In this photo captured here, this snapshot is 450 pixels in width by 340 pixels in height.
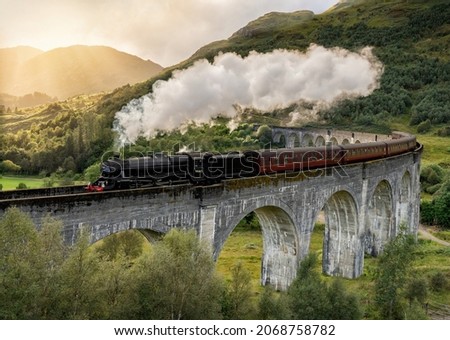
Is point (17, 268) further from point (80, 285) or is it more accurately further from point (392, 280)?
point (392, 280)

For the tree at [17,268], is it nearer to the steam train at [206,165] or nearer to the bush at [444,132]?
the steam train at [206,165]

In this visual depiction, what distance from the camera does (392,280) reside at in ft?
77.2

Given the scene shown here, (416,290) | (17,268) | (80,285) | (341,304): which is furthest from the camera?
(416,290)

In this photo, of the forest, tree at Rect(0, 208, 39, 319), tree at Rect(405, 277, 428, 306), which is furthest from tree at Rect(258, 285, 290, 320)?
tree at Rect(405, 277, 428, 306)

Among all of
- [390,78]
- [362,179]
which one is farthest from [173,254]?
[390,78]

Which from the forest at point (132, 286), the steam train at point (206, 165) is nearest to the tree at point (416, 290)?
the forest at point (132, 286)

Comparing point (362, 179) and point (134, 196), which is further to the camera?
point (362, 179)

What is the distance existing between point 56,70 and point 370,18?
104454 mm

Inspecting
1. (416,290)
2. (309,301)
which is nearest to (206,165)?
(309,301)

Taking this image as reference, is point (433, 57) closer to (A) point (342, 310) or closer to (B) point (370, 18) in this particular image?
(B) point (370, 18)

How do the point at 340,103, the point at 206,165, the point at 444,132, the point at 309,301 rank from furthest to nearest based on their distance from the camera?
the point at 340,103 → the point at 444,132 → the point at 206,165 → the point at 309,301

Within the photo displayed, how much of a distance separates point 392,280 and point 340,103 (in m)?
80.9

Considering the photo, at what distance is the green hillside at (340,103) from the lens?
215ft

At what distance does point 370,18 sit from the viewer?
15438cm
